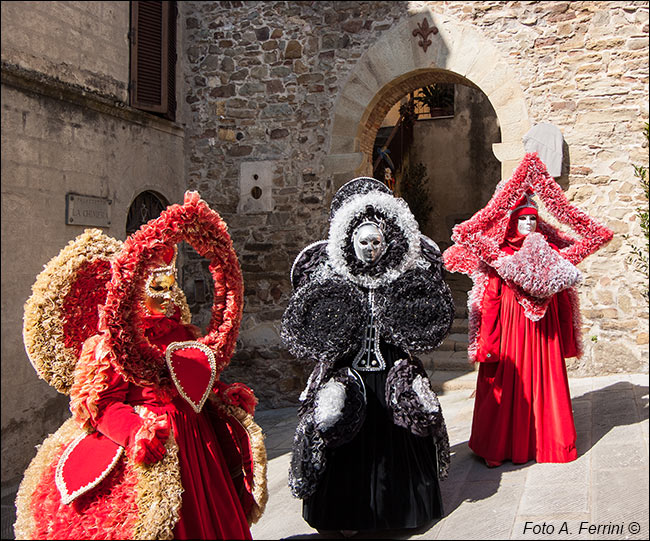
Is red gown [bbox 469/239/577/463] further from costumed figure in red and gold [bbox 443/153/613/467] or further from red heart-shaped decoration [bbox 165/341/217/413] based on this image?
red heart-shaped decoration [bbox 165/341/217/413]

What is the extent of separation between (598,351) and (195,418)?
199 inches

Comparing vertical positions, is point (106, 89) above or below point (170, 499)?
above

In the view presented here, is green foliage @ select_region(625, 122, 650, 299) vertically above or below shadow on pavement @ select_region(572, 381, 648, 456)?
above

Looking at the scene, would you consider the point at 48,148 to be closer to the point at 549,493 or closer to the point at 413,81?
the point at 413,81

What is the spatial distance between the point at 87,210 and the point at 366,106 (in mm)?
3297

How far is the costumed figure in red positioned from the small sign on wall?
11.6ft

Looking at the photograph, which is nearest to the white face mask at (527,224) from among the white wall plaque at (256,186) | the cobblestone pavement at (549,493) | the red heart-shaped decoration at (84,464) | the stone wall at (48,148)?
the cobblestone pavement at (549,493)

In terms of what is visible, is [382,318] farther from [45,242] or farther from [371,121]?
[371,121]

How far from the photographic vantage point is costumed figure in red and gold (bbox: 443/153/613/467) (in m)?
4.20

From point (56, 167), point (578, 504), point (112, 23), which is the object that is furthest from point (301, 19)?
point (578, 504)

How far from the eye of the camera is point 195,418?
2.73m

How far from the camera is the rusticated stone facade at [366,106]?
6414mm

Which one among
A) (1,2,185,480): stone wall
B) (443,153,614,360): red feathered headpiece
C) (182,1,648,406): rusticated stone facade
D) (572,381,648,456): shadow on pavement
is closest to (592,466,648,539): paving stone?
(572,381,648,456): shadow on pavement

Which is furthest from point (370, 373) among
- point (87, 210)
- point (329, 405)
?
point (87, 210)
